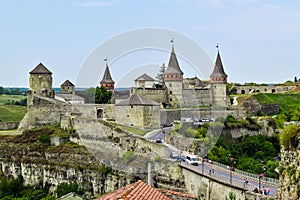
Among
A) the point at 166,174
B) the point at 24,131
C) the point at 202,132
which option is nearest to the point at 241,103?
the point at 202,132

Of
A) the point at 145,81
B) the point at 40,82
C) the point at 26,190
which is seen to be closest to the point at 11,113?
the point at 145,81

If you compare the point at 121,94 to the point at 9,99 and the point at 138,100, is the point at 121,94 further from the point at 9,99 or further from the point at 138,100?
the point at 9,99

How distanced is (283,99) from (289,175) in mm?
58513

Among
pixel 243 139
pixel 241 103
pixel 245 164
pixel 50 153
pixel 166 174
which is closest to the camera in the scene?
pixel 166 174

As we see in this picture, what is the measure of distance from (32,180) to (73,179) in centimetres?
562

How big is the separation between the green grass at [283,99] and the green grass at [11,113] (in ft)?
124

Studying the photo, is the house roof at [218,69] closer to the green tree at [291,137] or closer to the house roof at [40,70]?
the house roof at [40,70]

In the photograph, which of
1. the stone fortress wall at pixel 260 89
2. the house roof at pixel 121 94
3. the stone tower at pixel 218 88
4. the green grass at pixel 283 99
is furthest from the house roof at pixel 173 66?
the stone fortress wall at pixel 260 89

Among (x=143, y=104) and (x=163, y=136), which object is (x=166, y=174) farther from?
(x=143, y=104)

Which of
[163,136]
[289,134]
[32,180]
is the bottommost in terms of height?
[32,180]

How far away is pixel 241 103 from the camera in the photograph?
60.7 metres

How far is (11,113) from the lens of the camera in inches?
3248

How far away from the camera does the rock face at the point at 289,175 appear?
8.67m

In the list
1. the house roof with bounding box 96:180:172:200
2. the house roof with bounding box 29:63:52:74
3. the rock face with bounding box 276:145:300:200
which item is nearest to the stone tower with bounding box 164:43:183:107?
the house roof with bounding box 29:63:52:74
